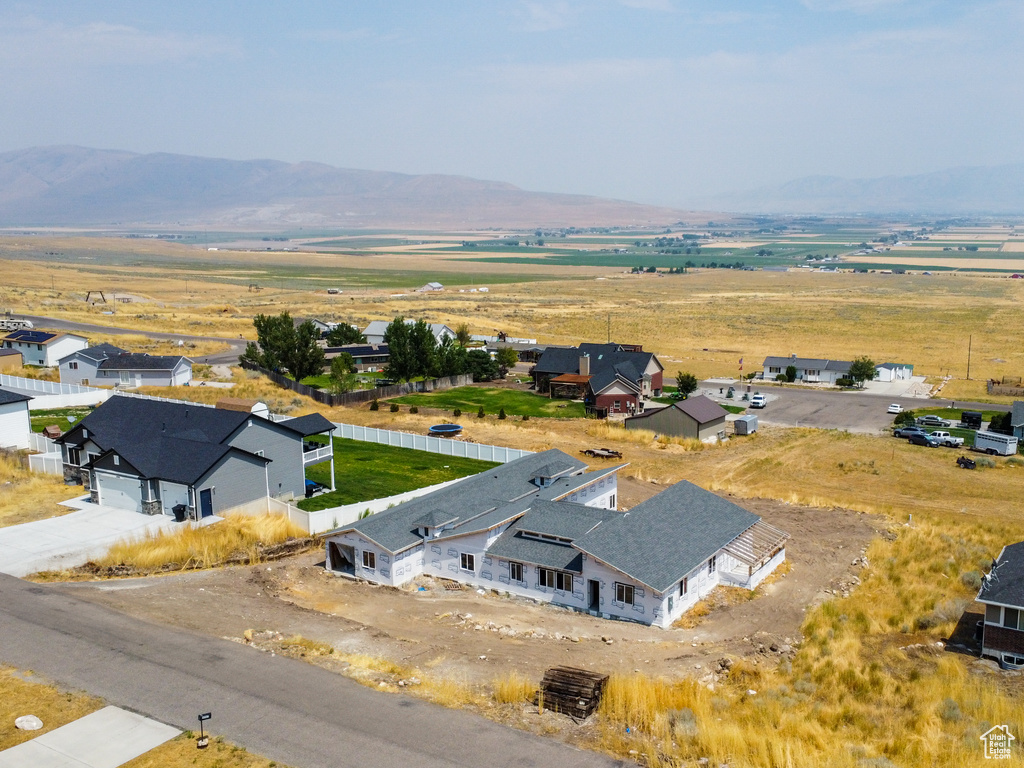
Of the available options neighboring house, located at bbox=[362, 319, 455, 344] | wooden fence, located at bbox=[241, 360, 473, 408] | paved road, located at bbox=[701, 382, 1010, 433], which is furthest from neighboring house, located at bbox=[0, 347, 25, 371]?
paved road, located at bbox=[701, 382, 1010, 433]

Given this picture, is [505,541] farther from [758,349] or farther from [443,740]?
[758,349]

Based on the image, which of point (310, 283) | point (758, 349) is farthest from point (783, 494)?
point (310, 283)

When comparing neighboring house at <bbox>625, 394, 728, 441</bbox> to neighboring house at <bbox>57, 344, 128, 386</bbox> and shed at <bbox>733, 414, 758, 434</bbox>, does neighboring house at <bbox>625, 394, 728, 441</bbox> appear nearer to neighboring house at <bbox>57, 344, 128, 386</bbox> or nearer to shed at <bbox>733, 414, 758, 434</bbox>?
shed at <bbox>733, 414, 758, 434</bbox>

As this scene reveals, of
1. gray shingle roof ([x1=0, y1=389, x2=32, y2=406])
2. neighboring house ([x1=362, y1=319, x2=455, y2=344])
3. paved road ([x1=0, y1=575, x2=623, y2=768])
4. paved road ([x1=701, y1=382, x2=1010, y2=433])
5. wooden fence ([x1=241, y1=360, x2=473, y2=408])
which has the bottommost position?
paved road ([x1=701, y1=382, x2=1010, y2=433])

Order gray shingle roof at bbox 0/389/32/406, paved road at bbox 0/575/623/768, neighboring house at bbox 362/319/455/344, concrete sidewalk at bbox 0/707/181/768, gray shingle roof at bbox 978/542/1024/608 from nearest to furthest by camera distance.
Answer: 1. concrete sidewalk at bbox 0/707/181/768
2. paved road at bbox 0/575/623/768
3. gray shingle roof at bbox 978/542/1024/608
4. gray shingle roof at bbox 0/389/32/406
5. neighboring house at bbox 362/319/455/344

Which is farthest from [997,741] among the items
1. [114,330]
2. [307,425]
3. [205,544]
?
[114,330]

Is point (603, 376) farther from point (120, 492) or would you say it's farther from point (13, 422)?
point (13, 422)
